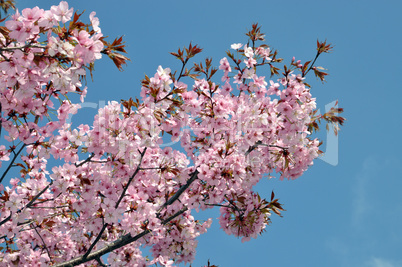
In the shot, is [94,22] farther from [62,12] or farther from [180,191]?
[180,191]

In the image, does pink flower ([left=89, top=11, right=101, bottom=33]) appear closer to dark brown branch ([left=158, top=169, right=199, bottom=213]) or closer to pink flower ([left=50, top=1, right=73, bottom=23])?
pink flower ([left=50, top=1, right=73, bottom=23])

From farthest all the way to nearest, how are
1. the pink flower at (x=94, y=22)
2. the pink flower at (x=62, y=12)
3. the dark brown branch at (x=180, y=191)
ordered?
the dark brown branch at (x=180, y=191)
the pink flower at (x=94, y=22)
the pink flower at (x=62, y=12)

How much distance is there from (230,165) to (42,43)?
326cm

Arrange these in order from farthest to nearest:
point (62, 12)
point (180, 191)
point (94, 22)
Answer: point (180, 191) < point (94, 22) < point (62, 12)

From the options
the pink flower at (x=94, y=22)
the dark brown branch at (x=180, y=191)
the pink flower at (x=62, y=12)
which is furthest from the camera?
the dark brown branch at (x=180, y=191)

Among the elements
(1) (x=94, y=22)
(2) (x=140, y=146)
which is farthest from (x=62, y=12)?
(2) (x=140, y=146)

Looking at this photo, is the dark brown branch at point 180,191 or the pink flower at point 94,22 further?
the dark brown branch at point 180,191

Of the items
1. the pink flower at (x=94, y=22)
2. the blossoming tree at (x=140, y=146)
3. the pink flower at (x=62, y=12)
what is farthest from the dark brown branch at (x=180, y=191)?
the pink flower at (x=62, y=12)

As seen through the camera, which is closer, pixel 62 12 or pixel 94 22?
pixel 62 12

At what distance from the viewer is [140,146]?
18.5 feet

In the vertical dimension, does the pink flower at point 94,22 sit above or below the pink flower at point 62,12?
above

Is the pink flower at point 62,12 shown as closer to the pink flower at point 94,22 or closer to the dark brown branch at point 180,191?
the pink flower at point 94,22

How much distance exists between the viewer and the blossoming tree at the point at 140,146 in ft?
15.0

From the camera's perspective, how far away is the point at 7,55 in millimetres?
4953
